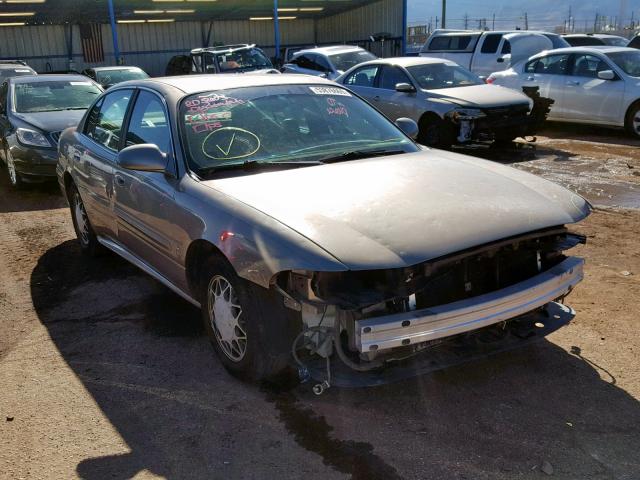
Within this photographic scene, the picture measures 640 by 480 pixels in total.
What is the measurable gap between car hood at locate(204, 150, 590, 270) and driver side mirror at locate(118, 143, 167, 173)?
376mm

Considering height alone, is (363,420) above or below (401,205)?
below

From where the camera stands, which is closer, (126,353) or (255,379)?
(255,379)

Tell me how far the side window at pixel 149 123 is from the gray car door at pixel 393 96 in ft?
21.4

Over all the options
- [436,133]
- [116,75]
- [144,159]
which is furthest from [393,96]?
[116,75]

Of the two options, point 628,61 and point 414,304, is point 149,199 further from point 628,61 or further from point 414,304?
point 628,61

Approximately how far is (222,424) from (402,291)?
1126 millimetres

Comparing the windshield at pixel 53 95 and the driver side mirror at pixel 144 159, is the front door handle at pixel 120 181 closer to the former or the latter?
the driver side mirror at pixel 144 159

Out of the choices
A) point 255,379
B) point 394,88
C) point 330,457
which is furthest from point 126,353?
point 394,88

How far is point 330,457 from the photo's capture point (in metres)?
2.93

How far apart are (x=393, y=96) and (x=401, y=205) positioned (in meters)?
7.89

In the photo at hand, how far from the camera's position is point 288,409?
10.9 feet

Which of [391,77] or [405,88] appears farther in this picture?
[391,77]

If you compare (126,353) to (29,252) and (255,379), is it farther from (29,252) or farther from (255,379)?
(29,252)

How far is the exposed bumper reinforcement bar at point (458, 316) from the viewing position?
2840mm
